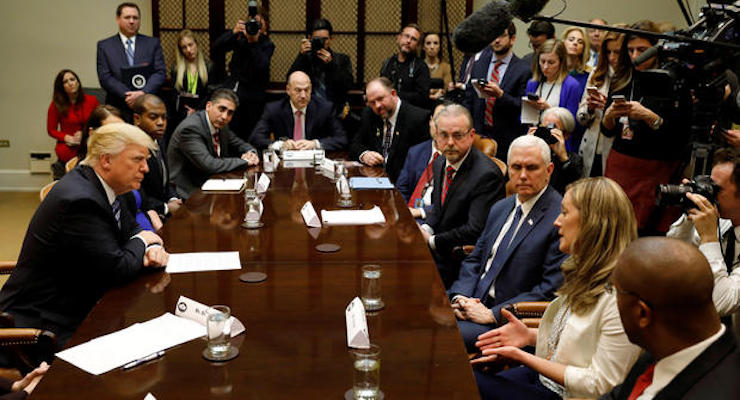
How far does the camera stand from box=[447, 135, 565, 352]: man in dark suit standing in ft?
8.85

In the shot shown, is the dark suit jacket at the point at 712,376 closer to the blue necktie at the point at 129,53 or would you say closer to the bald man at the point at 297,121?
the bald man at the point at 297,121

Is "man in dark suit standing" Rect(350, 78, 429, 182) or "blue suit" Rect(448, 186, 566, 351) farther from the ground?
"man in dark suit standing" Rect(350, 78, 429, 182)

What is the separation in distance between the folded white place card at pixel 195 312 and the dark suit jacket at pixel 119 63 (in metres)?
4.68

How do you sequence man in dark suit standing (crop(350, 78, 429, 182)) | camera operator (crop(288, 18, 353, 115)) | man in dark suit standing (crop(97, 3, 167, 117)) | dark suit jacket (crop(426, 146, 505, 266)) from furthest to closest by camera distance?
1. man in dark suit standing (crop(97, 3, 167, 117))
2. camera operator (crop(288, 18, 353, 115))
3. man in dark suit standing (crop(350, 78, 429, 182))
4. dark suit jacket (crop(426, 146, 505, 266))

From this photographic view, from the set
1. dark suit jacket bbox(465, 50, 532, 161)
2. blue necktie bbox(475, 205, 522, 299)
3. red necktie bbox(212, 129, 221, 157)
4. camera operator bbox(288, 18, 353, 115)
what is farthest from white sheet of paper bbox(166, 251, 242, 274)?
camera operator bbox(288, 18, 353, 115)

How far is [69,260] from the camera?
2506 millimetres

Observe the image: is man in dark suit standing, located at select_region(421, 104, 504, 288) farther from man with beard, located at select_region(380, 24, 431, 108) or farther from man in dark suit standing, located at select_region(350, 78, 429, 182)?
man with beard, located at select_region(380, 24, 431, 108)

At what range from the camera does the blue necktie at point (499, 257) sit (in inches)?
113

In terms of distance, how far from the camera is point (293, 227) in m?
3.16

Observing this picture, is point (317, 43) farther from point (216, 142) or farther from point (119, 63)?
point (119, 63)

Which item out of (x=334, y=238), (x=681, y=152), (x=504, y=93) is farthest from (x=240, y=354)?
(x=504, y=93)

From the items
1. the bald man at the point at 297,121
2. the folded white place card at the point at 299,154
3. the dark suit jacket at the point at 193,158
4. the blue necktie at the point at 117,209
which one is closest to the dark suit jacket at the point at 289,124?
the bald man at the point at 297,121

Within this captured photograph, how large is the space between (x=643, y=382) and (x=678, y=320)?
0.89ft

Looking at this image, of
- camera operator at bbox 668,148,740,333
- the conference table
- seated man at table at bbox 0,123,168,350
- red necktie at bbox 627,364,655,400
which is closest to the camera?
red necktie at bbox 627,364,655,400
